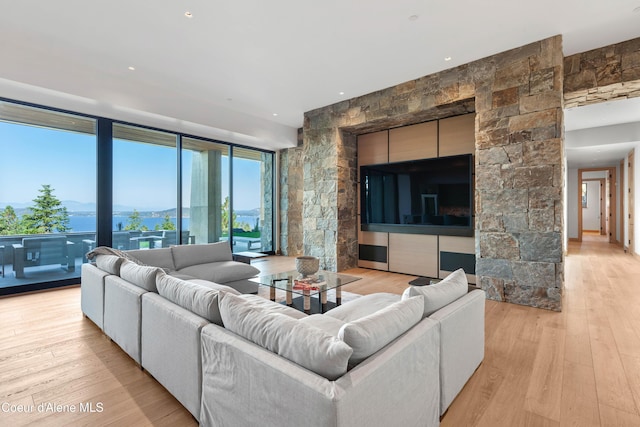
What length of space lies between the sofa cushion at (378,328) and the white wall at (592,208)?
1575 cm

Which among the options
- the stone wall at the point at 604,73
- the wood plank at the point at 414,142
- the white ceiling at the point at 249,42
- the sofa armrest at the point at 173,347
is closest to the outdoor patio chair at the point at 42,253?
the white ceiling at the point at 249,42

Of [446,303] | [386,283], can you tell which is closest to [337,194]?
[386,283]

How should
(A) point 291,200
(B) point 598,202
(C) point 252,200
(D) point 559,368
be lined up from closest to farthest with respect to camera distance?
(D) point 559,368 < (C) point 252,200 < (A) point 291,200 < (B) point 598,202

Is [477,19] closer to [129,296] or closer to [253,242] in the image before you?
[129,296]

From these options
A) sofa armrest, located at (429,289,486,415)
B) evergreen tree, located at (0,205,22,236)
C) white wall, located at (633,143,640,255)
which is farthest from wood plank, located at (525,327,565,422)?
white wall, located at (633,143,640,255)

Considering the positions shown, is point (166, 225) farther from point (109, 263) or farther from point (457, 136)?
point (457, 136)

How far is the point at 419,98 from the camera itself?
4496mm

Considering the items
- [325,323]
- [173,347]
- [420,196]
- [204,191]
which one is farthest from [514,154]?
[204,191]

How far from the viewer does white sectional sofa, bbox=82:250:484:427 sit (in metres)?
1.09

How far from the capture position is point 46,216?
4391 millimetres

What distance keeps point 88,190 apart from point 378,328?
5220mm

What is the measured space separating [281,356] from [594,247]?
10925 mm

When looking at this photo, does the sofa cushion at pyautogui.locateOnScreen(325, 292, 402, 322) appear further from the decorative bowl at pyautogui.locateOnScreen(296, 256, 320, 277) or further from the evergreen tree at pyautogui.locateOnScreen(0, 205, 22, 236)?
the evergreen tree at pyautogui.locateOnScreen(0, 205, 22, 236)

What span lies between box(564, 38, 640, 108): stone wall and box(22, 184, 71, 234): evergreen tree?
721cm
